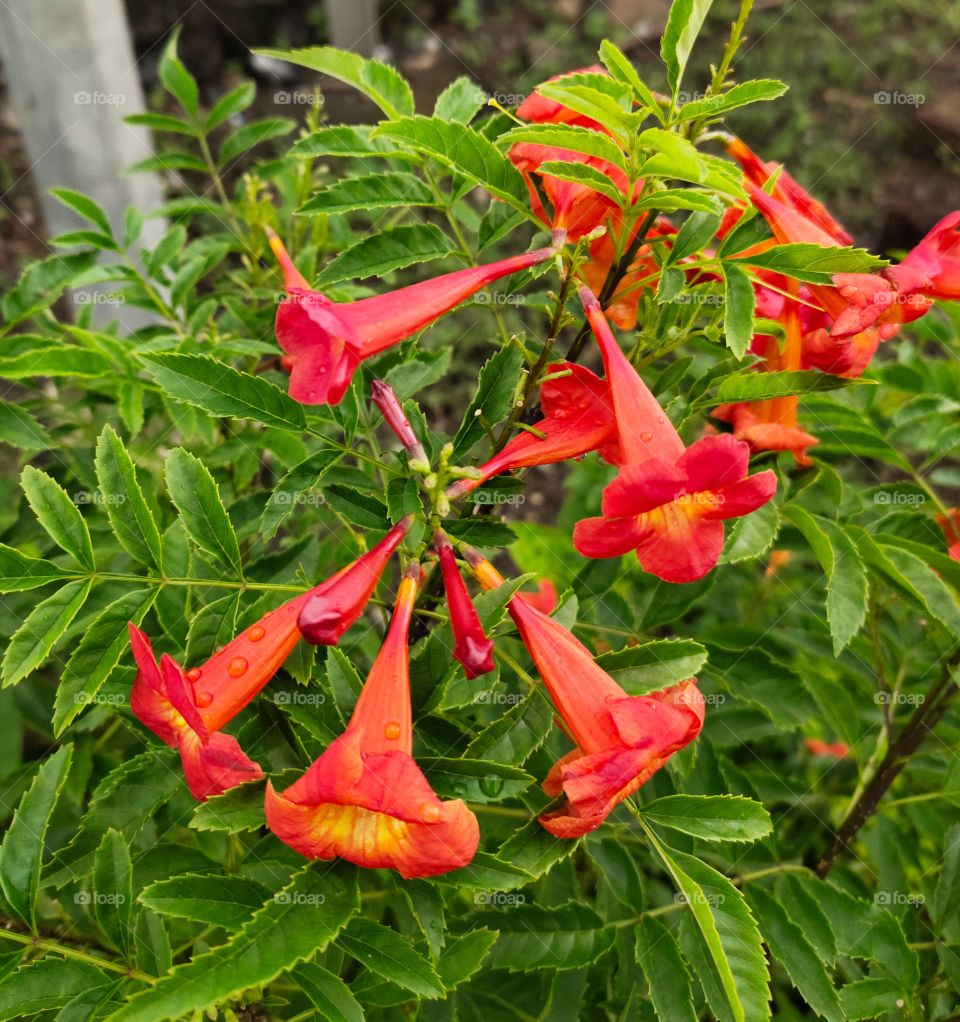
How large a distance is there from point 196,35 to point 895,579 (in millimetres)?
7045

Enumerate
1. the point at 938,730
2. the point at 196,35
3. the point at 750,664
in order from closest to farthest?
the point at 750,664 < the point at 938,730 < the point at 196,35

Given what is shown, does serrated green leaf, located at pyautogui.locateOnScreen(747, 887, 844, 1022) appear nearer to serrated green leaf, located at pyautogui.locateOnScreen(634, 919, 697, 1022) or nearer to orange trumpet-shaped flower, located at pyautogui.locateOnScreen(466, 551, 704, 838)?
serrated green leaf, located at pyautogui.locateOnScreen(634, 919, 697, 1022)

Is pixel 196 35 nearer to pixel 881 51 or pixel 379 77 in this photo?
pixel 881 51

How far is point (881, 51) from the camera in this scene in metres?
7.33

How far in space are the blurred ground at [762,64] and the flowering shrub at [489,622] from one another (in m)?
4.91

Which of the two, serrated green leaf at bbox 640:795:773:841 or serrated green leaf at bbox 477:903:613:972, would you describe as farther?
serrated green leaf at bbox 477:903:613:972

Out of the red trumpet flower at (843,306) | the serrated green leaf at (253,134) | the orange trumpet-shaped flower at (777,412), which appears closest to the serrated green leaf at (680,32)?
the red trumpet flower at (843,306)

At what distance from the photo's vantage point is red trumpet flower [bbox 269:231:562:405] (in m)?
1.41

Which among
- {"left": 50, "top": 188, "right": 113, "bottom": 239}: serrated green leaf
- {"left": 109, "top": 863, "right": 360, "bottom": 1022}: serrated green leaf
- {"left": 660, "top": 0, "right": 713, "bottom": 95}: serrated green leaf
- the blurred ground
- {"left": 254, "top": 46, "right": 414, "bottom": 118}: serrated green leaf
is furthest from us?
the blurred ground

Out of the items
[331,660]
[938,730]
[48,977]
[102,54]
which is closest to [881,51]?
[102,54]

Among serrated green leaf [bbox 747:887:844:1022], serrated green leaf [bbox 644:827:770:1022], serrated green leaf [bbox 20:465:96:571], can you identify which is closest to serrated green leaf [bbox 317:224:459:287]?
serrated green leaf [bbox 20:465:96:571]

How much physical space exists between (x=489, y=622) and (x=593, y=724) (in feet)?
0.75

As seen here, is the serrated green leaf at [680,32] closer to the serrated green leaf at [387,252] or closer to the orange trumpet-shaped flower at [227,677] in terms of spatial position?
the serrated green leaf at [387,252]

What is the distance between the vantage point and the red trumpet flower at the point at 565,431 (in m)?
1.55
